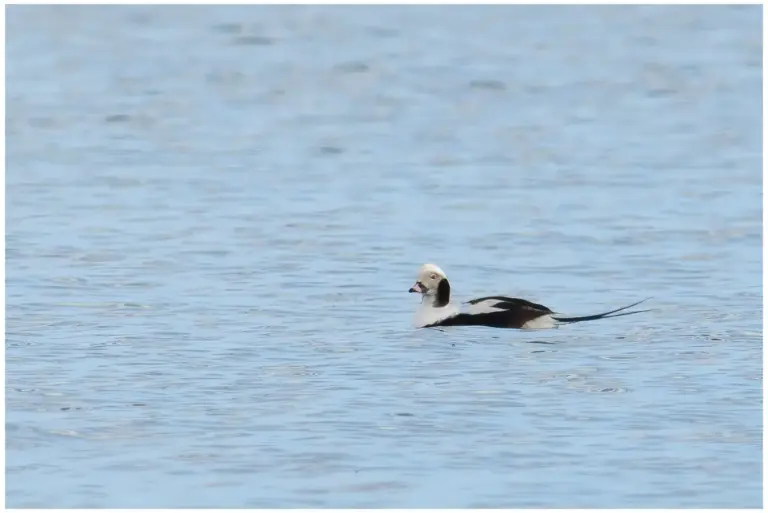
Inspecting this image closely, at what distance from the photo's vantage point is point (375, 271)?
620 inches

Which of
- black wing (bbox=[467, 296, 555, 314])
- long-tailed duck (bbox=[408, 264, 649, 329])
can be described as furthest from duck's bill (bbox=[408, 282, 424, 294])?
black wing (bbox=[467, 296, 555, 314])

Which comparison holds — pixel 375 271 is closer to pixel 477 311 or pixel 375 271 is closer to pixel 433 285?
pixel 433 285

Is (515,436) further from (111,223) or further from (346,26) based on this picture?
(346,26)

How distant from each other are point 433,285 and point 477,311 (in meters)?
0.46

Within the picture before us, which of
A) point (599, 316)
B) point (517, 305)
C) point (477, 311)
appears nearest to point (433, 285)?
point (477, 311)

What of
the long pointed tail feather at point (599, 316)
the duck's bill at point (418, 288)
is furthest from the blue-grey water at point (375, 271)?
the duck's bill at point (418, 288)

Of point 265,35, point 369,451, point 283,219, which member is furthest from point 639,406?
point 265,35

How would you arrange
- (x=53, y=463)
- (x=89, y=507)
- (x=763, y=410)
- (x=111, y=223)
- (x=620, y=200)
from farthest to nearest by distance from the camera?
(x=620, y=200)
(x=111, y=223)
(x=763, y=410)
(x=53, y=463)
(x=89, y=507)

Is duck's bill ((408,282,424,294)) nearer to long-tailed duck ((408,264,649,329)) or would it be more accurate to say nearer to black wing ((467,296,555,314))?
long-tailed duck ((408,264,649,329))

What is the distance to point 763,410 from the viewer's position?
444 inches

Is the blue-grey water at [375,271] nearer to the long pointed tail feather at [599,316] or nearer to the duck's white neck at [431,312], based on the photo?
the long pointed tail feather at [599,316]

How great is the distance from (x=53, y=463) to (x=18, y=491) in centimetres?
41

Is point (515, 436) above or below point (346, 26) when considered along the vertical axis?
above

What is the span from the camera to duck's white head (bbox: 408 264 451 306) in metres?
14.5
